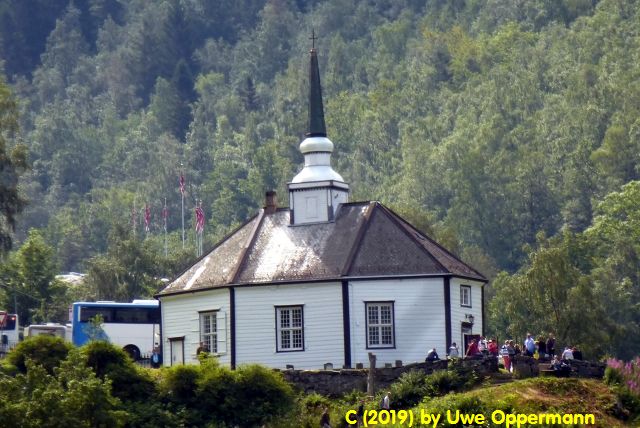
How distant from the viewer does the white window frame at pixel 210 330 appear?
74438 mm

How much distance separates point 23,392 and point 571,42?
145 metres

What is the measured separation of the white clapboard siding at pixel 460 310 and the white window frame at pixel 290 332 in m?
5.54

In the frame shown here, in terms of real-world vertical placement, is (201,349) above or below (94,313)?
below

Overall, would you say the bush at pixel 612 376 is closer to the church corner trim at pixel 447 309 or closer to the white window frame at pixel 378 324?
Answer: the church corner trim at pixel 447 309

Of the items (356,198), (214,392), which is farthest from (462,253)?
(214,392)

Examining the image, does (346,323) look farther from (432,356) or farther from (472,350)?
(472,350)

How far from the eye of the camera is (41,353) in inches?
2643

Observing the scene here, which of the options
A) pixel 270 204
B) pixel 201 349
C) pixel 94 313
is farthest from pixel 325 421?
pixel 94 313

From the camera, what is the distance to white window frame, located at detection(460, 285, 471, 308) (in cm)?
7394

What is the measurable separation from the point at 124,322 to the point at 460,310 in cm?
2076

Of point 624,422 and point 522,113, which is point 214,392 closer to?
point 624,422

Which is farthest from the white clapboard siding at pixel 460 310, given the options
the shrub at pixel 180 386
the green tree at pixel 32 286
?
the green tree at pixel 32 286

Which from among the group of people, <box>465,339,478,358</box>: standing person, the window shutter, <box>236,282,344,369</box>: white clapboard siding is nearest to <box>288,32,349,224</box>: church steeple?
<box>236,282,344,369</box>: white clapboard siding

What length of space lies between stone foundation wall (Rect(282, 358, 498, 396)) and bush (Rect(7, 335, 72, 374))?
7583mm
